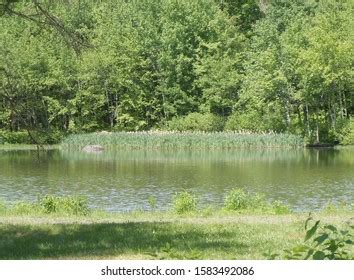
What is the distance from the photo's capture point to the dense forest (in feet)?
160

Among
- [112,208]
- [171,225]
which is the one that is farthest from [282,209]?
[112,208]

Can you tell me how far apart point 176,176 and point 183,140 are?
739 inches

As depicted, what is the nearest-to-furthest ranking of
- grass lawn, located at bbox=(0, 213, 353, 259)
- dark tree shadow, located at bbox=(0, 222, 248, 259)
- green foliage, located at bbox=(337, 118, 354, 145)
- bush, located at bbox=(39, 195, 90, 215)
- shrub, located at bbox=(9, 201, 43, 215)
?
1. grass lawn, located at bbox=(0, 213, 353, 259)
2. dark tree shadow, located at bbox=(0, 222, 248, 259)
3. shrub, located at bbox=(9, 201, 43, 215)
4. bush, located at bbox=(39, 195, 90, 215)
5. green foliage, located at bbox=(337, 118, 354, 145)

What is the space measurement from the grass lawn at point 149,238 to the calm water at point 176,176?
4.90m

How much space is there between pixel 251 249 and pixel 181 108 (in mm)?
47945

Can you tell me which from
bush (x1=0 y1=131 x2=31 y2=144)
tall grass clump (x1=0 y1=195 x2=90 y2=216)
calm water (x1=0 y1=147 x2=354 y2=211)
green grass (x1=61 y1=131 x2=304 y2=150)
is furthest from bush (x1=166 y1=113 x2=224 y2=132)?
tall grass clump (x1=0 y1=195 x2=90 y2=216)

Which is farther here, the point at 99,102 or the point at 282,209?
the point at 99,102

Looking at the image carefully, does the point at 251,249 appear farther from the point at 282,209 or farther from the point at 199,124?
the point at 199,124

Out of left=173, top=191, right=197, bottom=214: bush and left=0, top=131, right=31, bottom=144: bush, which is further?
left=0, top=131, right=31, bottom=144: bush

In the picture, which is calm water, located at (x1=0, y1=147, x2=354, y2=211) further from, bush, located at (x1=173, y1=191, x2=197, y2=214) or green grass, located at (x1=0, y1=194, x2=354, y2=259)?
green grass, located at (x1=0, y1=194, x2=354, y2=259)

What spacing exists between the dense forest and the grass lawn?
1410 inches

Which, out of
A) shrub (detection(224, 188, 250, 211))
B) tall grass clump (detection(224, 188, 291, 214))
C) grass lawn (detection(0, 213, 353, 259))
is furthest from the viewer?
shrub (detection(224, 188, 250, 211))

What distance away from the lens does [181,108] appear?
56.5 m

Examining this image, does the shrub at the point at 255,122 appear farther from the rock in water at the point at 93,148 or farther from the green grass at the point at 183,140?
the rock in water at the point at 93,148
